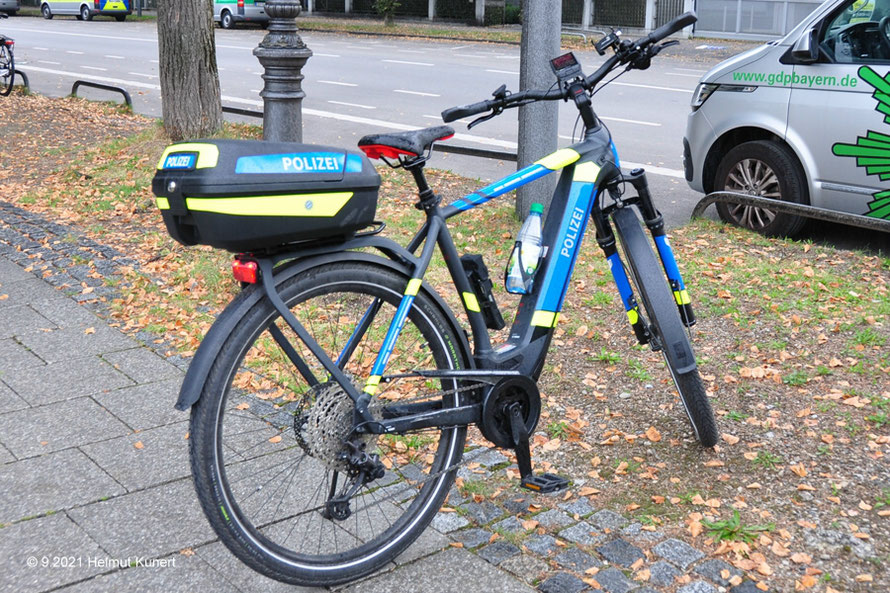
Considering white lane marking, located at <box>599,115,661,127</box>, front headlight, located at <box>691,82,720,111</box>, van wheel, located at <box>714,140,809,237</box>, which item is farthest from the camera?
white lane marking, located at <box>599,115,661,127</box>

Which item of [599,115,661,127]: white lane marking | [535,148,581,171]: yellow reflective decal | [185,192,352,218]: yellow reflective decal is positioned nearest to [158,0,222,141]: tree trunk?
[599,115,661,127]: white lane marking

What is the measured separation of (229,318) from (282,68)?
390 centimetres

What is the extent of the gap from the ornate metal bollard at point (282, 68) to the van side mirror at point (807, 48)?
11.8 ft

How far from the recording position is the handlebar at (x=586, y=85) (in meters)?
3.41

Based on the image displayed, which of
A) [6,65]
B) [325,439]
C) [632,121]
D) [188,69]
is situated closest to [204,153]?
[325,439]

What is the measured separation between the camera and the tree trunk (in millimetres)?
9688

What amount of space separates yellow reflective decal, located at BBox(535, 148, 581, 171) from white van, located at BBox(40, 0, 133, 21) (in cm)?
4123

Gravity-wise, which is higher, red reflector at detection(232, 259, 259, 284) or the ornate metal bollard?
the ornate metal bollard

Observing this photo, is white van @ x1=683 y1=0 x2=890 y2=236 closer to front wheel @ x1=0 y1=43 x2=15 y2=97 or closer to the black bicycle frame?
the black bicycle frame

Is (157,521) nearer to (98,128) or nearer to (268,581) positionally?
(268,581)

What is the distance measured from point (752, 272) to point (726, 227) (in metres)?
1.29

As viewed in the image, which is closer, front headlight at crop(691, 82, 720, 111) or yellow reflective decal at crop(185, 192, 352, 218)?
yellow reflective decal at crop(185, 192, 352, 218)

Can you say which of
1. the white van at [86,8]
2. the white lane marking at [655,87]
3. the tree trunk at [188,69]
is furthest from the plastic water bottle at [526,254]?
the white van at [86,8]

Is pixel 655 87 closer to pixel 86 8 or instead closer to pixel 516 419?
pixel 516 419
